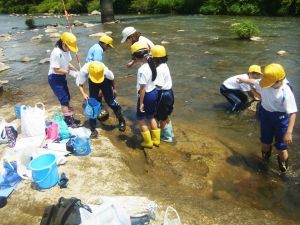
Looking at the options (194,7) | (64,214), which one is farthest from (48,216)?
(194,7)

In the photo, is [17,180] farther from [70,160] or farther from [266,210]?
[266,210]

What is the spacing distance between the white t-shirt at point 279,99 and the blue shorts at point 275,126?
0.10 meters

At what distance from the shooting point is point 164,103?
21.6ft

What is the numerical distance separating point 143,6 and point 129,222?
36587mm

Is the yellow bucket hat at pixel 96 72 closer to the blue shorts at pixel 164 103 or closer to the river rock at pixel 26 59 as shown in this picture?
the blue shorts at pixel 164 103

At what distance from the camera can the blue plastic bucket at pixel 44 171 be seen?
202 inches

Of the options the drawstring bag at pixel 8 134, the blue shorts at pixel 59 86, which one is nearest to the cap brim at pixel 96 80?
the blue shorts at pixel 59 86

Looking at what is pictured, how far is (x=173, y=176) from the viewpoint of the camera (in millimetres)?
5914

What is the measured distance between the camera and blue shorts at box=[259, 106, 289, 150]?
5516 millimetres

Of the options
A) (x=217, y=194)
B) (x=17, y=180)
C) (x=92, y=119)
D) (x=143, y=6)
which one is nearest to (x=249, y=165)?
(x=217, y=194)

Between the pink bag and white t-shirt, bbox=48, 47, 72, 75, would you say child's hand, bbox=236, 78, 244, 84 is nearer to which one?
white t-shirt, bbox=48, 47, 72, 75

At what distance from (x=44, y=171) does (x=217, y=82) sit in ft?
22.9

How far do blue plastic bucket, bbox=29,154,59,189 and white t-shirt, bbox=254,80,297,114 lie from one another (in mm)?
A: 3271

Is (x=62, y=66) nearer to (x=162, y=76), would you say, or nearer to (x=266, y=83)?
(x=162, y=76)
